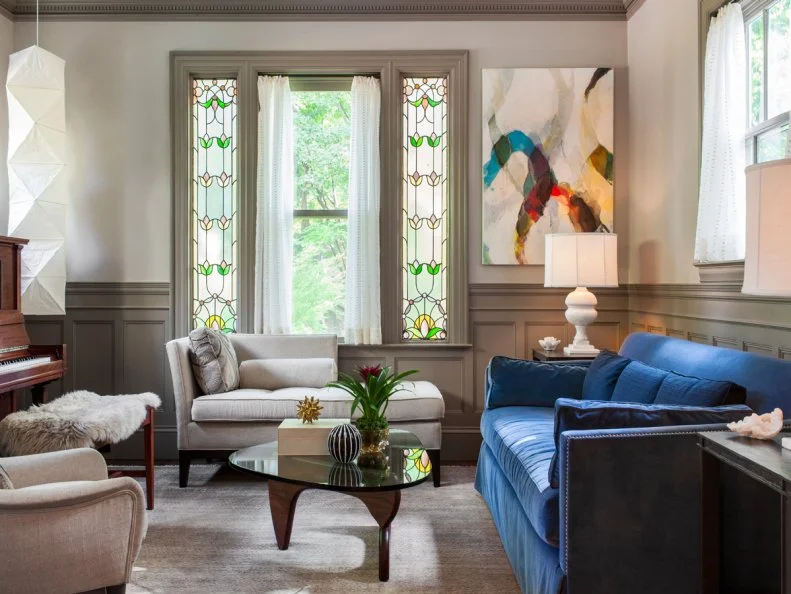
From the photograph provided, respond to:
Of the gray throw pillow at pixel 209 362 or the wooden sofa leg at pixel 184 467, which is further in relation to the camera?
the gray throw pillow at pixel 209 362

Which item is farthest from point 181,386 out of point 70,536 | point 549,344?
point 549,344

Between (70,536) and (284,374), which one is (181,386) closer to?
(284,374)

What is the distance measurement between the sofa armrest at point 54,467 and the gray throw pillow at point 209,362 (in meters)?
1.68

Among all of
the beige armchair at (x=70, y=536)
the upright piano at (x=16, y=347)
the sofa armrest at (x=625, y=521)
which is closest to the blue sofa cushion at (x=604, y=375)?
the sofa armrest at (x=625, y=521)

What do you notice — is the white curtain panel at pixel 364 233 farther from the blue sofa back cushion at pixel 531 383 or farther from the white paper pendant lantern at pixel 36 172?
the white paper pendant lantern at pixel 36 172

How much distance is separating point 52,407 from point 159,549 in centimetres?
84

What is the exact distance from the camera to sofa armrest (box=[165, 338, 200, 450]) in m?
3.89

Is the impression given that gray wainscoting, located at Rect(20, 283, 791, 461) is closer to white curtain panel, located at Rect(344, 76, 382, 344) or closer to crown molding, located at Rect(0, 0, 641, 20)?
white curtain panel, located at Rect(344, 76, 382, 344)

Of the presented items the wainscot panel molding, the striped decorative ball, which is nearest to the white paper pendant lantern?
the striped decorative ball

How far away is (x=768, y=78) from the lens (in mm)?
3045

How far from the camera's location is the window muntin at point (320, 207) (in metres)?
4.71

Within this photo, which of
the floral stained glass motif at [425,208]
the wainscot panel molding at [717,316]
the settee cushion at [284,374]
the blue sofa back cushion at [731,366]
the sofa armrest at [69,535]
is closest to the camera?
the sofa armrest at [69,535]

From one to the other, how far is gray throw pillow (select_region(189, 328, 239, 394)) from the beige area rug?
1.97 ft

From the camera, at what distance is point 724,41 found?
3.21 m
